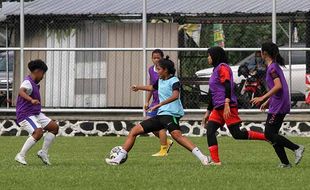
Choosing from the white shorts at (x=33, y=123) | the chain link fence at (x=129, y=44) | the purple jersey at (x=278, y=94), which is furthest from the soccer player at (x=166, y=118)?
the chain link fence at (x=129, y=44)

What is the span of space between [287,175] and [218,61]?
246cm

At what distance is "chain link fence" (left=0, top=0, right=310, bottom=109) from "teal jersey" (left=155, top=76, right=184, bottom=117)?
7900 mm

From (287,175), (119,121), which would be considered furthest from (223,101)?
(119,121)

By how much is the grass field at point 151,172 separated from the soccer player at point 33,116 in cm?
24

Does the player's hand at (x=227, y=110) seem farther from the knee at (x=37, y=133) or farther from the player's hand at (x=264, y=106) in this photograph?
the knee at (x=37, y=133)

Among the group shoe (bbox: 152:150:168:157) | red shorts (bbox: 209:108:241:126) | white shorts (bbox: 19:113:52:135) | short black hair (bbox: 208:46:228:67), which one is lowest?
shoe (bbox: 152:150:168:157)

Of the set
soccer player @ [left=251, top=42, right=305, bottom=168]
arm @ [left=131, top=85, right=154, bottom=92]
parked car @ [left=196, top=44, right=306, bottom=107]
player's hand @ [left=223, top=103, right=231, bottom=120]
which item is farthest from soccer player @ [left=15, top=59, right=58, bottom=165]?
parked car @ [left=196, top=44, right=306, bottom=107]

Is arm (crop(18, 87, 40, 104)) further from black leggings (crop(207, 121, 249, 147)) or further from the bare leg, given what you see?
black leggings (crop(207, 121, 249, 147))

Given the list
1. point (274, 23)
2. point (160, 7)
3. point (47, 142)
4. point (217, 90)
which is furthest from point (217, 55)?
point (160, 7)

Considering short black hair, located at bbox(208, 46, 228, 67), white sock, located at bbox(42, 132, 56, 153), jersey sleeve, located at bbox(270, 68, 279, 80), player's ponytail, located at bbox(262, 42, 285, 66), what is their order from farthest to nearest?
1. white sock, located at bbox(42, 132, 56, 153)
2. short black hair, located at bbox(208, 46, 228, 67)
3. player's ponytail, located at bbox(262, 42, 285, 66)
4. jersey sleeve, located at bbox(270, 68, 279, 80)

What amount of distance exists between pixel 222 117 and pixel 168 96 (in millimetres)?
988

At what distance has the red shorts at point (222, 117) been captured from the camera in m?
14.6

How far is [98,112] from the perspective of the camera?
929 inches

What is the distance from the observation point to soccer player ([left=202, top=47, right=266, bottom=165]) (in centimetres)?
1458
